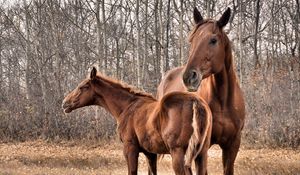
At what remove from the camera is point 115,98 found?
767 cm

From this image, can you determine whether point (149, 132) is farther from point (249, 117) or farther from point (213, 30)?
point (249, 117)

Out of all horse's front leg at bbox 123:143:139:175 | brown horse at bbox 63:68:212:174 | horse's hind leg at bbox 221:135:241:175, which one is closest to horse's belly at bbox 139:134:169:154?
brown horse at bbox 63:68:212:174

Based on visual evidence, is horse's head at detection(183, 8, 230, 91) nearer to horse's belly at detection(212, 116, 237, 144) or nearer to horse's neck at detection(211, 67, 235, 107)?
horse's neck at detection(211, 67, 235, 107)

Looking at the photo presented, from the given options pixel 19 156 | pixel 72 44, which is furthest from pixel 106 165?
pixel 72 44

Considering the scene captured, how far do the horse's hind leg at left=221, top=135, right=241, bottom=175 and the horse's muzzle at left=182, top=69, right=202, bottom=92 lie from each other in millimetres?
1208

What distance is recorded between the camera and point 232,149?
20.7 ft

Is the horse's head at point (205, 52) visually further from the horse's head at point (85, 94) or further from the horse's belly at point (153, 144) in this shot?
the horse's head at point (85, 94)

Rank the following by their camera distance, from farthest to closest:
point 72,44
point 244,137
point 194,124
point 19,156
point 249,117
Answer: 1. point 72,44
2. point 249,117
3. point 244,137
4. point 19,156
5. point 194,124

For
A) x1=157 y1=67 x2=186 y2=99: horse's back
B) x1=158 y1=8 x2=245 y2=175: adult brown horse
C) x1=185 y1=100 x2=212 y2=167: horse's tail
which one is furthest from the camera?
x1=157 y1=67 x2=186 y2=99: horse's back

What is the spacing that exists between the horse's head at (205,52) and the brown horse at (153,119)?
409 mm

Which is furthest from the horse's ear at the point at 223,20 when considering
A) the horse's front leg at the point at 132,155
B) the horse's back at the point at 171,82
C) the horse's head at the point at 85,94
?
the horse's back at the point at 171,82

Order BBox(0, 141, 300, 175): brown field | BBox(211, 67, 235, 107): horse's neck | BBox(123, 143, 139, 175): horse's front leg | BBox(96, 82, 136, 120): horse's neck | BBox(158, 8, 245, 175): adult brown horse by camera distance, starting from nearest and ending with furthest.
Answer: BBox(158, 8, 245, 175): adult brown horse < BBox(211, 67, 235, 107): horse's neck < BBox(123, 143, 139, 175): horse's front leg < BBox(96, 82, 136, 120): horse's neck < BBox(0, 141, 300, 175): brown field

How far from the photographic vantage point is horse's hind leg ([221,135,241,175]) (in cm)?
630

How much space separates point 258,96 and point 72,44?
44.7ft
